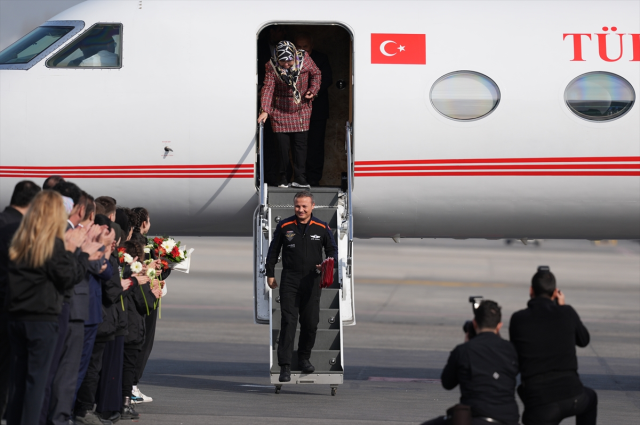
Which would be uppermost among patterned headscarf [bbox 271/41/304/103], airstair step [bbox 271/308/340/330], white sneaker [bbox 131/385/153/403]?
patterned headscarf [bbox 271/41/304/103]

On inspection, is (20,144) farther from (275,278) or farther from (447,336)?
(447,336)

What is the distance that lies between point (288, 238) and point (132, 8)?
3.77 meters

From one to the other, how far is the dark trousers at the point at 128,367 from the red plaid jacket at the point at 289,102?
377 cm

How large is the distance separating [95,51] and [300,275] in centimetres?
409

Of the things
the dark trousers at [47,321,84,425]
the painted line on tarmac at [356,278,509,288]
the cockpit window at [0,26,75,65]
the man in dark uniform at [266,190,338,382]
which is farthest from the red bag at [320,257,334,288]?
the painted line on tarmac at [356,278,509,288]

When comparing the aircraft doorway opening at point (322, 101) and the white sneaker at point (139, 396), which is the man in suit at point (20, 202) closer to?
the white sneaker at point (139, 396)

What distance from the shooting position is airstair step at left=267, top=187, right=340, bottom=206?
12.8m

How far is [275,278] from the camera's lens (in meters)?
12.6

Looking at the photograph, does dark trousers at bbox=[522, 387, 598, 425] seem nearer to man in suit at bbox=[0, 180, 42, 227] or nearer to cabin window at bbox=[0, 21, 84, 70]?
man in suit at bbox=[0, 180, 42, 227]

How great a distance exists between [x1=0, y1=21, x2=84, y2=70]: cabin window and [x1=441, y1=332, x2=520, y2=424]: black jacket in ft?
25.5

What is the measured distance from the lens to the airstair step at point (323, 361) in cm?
1214

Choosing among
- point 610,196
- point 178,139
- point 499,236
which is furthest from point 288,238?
point 610,196

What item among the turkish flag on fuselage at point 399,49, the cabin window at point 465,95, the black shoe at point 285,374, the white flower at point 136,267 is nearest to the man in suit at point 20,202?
the white flower at point 136,267

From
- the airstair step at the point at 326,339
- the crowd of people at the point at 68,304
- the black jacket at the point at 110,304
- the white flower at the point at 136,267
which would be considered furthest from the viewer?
the airstair step at the point at 326,339
